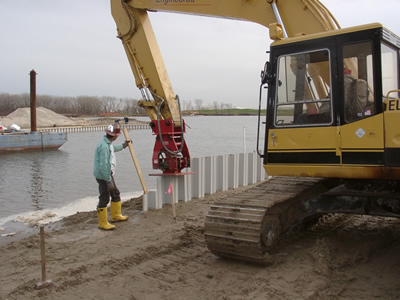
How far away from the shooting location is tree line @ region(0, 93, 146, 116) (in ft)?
362

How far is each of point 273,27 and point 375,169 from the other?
2159 millimetres

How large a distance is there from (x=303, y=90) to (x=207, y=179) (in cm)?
511

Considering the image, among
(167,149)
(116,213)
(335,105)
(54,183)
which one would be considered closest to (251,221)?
(335,105)

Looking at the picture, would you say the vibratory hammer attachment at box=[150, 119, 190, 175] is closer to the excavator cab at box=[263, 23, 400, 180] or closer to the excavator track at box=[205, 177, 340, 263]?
the excavator track at box=[205, 177, 340, 263]

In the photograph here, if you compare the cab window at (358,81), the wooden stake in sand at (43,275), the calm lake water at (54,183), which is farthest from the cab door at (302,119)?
the calm lake water at (54,183)

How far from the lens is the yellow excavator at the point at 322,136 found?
4613 mm

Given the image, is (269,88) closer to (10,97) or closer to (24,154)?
(24,154)

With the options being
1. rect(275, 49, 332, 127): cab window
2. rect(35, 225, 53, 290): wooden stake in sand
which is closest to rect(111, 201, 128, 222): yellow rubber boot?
rect(35, 225, 53, 290): wooden stake in sand

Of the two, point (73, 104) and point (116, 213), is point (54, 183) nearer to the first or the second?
point (116, 213)

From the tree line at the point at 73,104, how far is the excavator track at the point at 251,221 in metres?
101

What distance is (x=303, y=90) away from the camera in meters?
5.00

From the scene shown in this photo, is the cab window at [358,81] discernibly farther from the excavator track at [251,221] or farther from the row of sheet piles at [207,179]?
the row of sheet piles at [207,179]

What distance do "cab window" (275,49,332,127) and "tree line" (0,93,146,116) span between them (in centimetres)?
10162

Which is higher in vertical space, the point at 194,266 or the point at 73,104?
the point at 73,104
